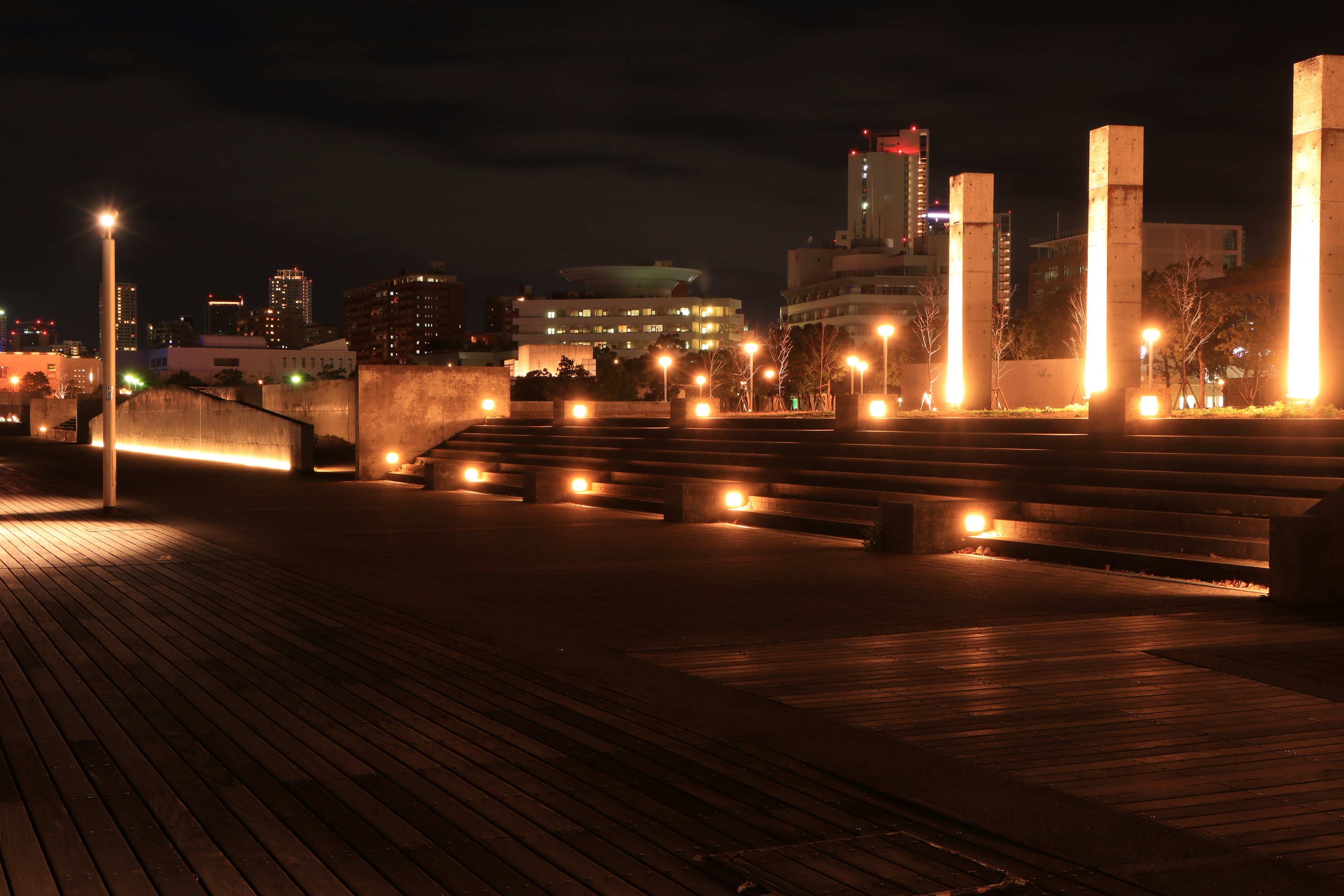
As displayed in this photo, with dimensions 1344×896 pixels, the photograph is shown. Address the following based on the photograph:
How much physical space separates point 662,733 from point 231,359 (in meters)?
160

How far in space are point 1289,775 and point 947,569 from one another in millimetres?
6449

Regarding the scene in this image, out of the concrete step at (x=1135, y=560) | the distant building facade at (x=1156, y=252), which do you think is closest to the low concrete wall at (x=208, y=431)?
the concrete step at (x=1135, y=560)

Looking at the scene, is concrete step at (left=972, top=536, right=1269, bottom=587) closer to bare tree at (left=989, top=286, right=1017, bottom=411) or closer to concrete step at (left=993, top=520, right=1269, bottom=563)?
concrete step at (left=993, top=520, right=1269, bottom=563)

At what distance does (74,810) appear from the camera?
462 centimetres

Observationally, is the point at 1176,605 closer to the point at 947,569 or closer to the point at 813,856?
the point at 947,569

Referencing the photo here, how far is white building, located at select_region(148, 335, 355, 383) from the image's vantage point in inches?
6053

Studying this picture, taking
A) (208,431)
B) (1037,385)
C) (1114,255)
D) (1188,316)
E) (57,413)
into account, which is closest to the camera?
(1114,255)

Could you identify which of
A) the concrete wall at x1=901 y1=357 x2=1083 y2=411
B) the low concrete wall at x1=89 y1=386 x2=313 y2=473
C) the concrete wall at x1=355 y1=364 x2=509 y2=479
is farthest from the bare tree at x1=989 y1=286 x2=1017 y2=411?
the low concrete wall at x1=89 y1=386 x2=313 y2=473

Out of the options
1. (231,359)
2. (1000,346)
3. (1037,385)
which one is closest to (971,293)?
(1037,385)

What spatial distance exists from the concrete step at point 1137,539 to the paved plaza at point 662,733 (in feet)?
2.82

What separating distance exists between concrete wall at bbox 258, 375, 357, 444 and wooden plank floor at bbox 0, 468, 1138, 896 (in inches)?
1159

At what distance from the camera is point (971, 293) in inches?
1035

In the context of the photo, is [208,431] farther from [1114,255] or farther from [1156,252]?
[1156,252]

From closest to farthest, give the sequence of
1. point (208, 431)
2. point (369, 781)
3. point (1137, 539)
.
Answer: point (369, 781)
point (1137, 539)
point (208, 431)
